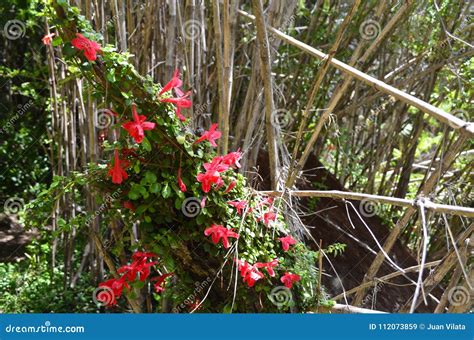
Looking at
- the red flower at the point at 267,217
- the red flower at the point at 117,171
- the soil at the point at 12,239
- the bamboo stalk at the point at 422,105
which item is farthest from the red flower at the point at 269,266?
the soil at the point at 12,239

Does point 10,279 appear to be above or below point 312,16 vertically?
below

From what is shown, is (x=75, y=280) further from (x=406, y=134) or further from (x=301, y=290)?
(x=406, y=134)

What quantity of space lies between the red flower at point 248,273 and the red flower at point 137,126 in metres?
0.50

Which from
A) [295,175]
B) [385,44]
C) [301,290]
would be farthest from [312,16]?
[301,290]

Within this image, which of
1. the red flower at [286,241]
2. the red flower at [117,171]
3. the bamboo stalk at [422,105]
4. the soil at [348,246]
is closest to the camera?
the bamboo stalk at [422,105]

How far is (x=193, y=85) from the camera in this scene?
2508 millimetres

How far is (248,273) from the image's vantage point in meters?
1.96

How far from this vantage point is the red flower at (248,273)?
195 cm

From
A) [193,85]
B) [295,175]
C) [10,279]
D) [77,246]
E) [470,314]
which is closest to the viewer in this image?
[470,314]

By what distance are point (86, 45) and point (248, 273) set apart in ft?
2.66

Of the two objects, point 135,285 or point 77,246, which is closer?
point 135,285

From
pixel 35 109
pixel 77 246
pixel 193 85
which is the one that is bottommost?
pixel 77 246

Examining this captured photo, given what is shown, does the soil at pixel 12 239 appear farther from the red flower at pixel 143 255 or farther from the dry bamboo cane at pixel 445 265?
the dry bamboo cane at pixel 445 265

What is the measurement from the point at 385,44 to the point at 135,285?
2.04m
